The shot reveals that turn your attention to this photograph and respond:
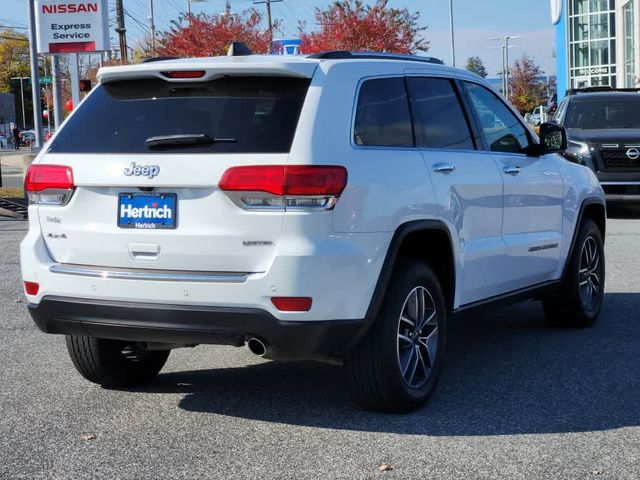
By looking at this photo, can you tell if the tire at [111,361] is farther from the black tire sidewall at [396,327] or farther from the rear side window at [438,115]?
the rear side window at [438,115]

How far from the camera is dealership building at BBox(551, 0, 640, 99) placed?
53000 mm

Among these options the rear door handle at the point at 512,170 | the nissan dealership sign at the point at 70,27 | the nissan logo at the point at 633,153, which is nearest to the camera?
the rear door handle at the point at 512,170

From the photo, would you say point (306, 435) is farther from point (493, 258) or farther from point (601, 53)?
point (601, 53)

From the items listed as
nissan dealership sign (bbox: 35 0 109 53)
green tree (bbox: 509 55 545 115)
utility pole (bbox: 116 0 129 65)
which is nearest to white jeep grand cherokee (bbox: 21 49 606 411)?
nissan dealership sign (bbox: 35 0 109 53)

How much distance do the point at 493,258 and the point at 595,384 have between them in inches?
36.8

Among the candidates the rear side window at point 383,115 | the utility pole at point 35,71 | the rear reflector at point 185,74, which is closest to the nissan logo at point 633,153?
the rear side window at point 383,115

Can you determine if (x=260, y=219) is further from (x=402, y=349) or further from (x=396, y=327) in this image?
(x=402, y=349)

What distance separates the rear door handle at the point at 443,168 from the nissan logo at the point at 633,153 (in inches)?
433

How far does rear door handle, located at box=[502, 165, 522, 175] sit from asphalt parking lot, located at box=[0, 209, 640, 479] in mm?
1071

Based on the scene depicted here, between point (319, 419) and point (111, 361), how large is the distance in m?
1.31

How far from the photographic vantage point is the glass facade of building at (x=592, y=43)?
2256 inches

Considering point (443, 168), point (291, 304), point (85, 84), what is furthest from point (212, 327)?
point (85, 84)

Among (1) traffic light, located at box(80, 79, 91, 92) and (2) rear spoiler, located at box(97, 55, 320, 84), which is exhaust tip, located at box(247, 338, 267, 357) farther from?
(1) traffic light, located at box(80, 79, 91, 92)

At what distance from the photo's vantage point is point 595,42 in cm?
5878
